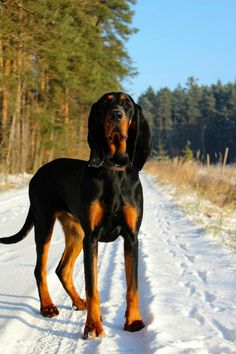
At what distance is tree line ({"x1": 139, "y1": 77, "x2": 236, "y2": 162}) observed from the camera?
86375 mm

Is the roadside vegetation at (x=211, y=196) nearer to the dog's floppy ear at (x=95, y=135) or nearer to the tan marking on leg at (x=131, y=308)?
the tan marking on leg at (x=131, y=308)

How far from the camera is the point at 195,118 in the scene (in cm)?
9875

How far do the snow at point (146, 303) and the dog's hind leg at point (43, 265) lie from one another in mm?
83

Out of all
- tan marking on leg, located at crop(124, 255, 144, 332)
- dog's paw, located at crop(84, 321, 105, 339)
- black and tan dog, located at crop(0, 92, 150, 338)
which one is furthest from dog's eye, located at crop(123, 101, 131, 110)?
dog's paw, located at crop(84, 321, 105, 339)

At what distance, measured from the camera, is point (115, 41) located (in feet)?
104

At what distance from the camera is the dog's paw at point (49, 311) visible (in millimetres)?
3328

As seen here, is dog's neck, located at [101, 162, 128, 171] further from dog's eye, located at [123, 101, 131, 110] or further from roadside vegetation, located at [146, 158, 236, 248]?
roadside vegetation, located at [146, 158, 236, 248]

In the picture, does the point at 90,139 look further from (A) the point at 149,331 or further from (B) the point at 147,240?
(B) the point at 147,240

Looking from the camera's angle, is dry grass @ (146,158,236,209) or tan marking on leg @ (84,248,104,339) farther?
dry grass @ (146,158,236,209)

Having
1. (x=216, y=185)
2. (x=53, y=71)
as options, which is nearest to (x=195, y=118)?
(x=53, y=71)

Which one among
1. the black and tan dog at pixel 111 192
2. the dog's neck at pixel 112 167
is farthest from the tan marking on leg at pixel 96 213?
the dog's neck at pixel 112 167

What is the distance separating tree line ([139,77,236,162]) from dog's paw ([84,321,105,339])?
72141 millimetres

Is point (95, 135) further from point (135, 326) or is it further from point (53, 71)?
point (53, 71)

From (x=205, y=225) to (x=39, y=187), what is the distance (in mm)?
4943
